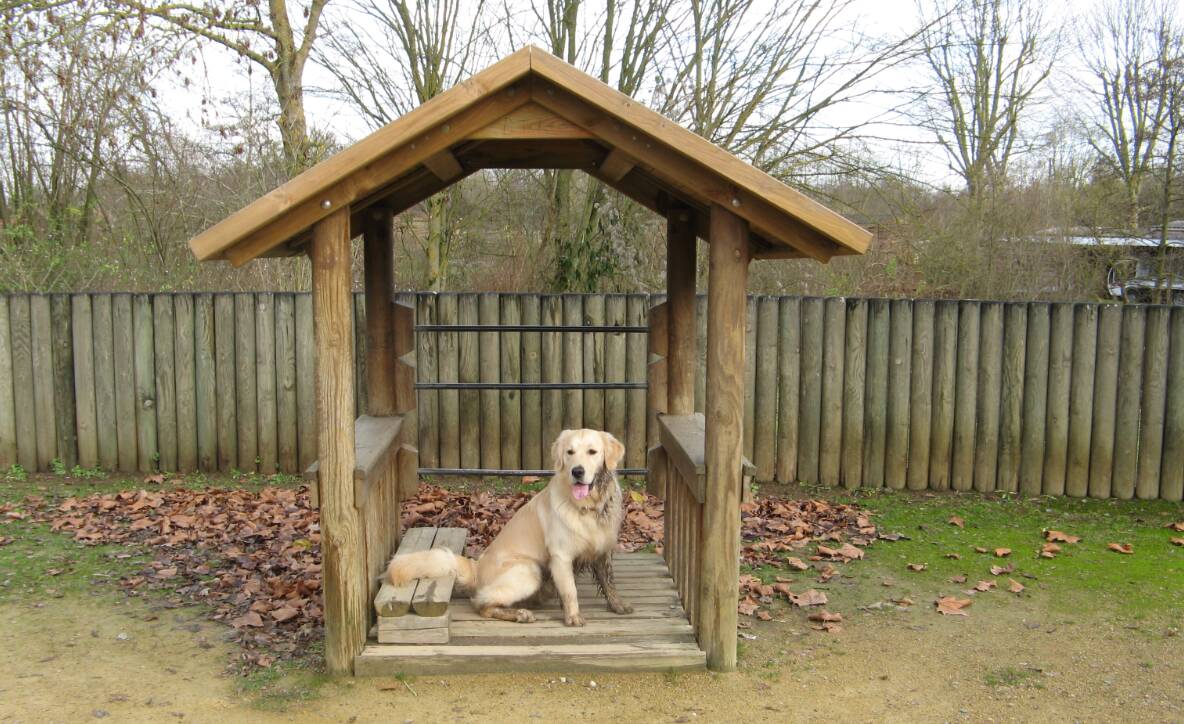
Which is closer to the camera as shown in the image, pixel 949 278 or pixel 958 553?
pixel 958 553

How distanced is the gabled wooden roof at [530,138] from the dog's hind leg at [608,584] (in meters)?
2.02

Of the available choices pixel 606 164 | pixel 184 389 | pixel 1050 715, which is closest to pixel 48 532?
pixel 184 389

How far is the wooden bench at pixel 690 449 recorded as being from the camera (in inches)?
175

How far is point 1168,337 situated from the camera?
26.4ft

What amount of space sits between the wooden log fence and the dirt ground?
3.39 m

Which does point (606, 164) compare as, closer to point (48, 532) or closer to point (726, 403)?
point (726, 403)

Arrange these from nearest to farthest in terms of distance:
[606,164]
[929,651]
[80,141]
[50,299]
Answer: [929,651], [606,164], [50,299], [80,141]

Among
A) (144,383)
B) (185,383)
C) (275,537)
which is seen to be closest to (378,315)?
(275,537)

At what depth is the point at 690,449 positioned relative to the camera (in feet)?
15.8

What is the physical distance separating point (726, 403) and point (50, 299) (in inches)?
292

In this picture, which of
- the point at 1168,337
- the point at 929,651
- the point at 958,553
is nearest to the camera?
the point at 929,651

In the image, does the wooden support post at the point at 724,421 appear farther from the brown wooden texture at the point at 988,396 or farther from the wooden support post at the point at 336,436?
the brown wooden texture at the point at 988,396

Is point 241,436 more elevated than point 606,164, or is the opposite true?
point 606,164

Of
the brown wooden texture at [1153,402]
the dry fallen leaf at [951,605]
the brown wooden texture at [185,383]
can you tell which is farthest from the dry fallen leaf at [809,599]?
the brown wooden texture at [185,383]
